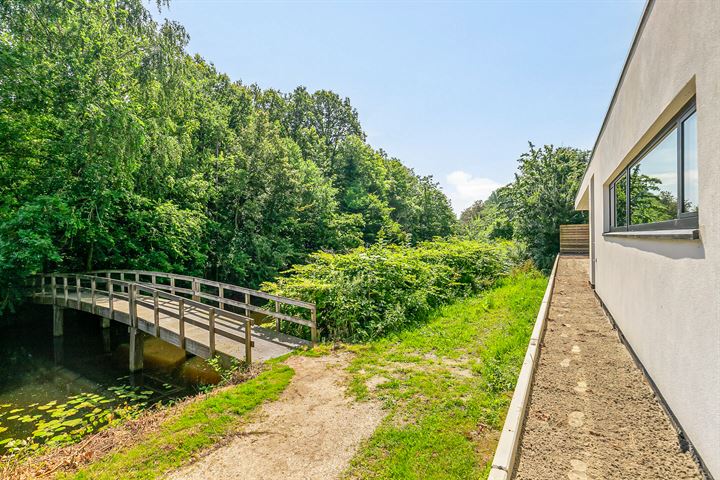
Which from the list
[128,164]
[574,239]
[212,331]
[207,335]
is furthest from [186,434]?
[574,239]

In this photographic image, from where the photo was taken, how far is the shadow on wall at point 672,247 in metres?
2.37

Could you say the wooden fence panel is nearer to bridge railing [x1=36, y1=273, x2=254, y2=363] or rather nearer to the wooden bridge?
the wooden bridge

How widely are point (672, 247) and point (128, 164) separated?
15.1 meters

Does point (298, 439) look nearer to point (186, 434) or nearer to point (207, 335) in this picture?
point (186, 434)

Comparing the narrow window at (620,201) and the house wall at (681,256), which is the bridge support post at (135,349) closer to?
the house wall at (681,256)

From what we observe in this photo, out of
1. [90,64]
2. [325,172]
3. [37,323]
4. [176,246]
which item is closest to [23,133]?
[90,64]

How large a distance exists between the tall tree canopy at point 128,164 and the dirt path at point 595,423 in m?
13.0

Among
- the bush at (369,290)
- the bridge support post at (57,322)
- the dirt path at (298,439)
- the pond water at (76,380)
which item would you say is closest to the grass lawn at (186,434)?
the dirt path at (298,439)

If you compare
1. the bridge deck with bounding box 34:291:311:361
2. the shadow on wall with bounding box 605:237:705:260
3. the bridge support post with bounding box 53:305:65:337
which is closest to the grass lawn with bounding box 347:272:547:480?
the bridge deck with bounding box 34:291:311:361

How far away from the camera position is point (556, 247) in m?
16.8

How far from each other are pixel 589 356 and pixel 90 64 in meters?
16.7

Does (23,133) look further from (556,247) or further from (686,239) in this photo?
(556,247)

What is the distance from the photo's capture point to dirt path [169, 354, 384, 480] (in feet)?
11.5

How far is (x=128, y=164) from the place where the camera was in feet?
42.5
